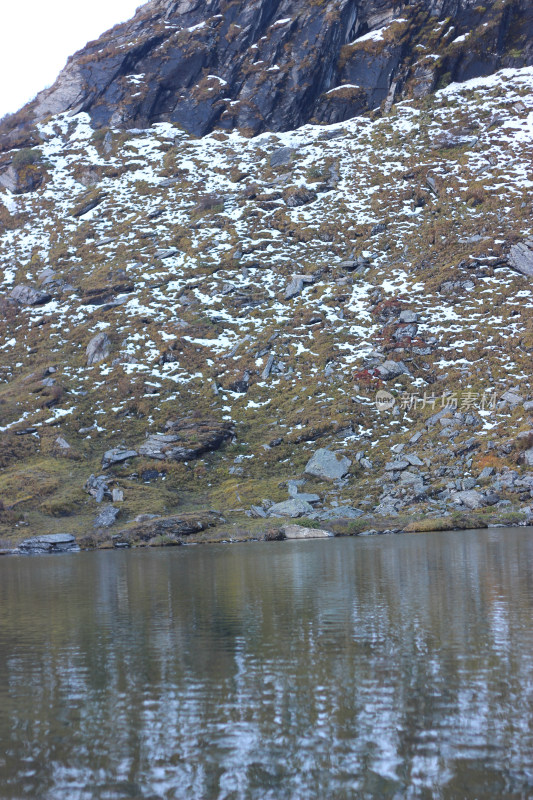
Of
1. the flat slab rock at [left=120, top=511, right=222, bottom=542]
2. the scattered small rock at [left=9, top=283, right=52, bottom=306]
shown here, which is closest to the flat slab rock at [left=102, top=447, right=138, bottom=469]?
the flat slab rock at [left=120, top=511, right=222, bottom=542]

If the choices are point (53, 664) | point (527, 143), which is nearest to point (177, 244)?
point (527, 143)

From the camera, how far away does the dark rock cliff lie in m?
102

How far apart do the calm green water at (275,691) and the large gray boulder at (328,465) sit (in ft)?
92.3

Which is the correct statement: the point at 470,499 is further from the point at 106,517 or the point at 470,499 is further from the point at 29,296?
the point at 29,296

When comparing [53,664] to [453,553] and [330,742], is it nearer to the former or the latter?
[330,742]

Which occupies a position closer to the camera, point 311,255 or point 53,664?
point 53,664

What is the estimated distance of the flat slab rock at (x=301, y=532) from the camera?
143ft

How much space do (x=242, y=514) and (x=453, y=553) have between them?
68.4 ft

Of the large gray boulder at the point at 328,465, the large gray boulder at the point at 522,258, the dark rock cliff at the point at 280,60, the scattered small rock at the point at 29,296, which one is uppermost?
the dark rock cliff at the point at 280,60

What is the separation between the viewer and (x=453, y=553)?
29.5 m

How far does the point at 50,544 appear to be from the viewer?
1759 inches

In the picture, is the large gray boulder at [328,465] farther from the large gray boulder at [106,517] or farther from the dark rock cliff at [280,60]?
the dark rock cliff at [280,60]
